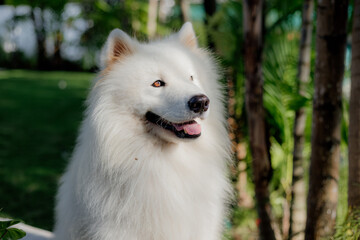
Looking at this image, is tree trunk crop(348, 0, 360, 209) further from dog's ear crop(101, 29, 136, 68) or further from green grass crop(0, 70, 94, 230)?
green grass crop(0, 70, 94, 230)

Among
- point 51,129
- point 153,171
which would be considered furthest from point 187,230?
point 51,129

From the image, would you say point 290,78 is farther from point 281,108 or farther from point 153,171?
point 153,171

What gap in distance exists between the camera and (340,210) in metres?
4.15

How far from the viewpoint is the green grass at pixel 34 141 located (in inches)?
191

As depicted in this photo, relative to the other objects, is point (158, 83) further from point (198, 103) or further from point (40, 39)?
point (40, 39)

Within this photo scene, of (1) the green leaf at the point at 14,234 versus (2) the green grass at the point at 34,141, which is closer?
(1) the green leaf at the point at 14,234

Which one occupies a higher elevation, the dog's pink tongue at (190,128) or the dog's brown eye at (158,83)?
the dog's brown eye at (158,83)

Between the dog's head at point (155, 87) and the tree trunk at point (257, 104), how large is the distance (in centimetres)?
95

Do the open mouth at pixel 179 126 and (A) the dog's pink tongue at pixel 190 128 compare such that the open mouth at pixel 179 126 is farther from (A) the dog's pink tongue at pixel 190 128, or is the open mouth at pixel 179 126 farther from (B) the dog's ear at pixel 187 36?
(B) the dog's ear at pixel 187 36

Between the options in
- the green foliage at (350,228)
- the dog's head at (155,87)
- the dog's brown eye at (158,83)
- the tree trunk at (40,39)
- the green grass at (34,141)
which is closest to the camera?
the dog's head at (155,87)

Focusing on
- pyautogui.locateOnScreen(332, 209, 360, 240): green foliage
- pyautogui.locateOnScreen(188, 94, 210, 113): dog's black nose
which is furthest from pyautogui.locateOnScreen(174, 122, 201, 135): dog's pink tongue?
pyautogui.locateOnScreen(332, 209, 360, 240): green foliage

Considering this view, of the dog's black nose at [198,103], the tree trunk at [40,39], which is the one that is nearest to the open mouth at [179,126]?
the dog's black nose at [198,103]

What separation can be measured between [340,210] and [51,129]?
17.1ft

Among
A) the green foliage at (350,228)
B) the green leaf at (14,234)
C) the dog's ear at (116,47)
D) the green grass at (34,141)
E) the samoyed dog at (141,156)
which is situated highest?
the dog's ear at (116,47)
